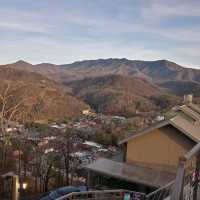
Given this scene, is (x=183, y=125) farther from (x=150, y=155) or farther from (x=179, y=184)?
(x=179, y=184)

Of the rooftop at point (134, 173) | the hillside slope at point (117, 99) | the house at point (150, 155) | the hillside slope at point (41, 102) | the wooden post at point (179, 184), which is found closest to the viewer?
the wooden post at point (179, 184)

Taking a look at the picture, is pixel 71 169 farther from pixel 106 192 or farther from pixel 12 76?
pixel 12 76

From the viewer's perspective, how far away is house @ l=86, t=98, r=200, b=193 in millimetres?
13141

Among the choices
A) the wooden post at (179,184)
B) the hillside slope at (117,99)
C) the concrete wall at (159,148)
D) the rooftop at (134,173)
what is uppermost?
the wooden post at (179,184)

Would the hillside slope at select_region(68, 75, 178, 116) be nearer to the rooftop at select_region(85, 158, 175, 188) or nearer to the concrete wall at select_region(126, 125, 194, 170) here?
the concrete wall at select_region(126, 125, 194, 170)

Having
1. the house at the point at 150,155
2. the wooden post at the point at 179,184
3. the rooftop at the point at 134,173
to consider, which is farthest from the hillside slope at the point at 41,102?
the wooden post at the point at 179,184

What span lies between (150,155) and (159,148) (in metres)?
0.46

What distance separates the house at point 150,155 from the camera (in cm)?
1314

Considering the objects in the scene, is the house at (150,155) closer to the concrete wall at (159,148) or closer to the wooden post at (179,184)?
the concrete wall at (159,148)

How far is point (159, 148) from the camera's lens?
45.4ft

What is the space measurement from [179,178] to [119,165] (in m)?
10.8

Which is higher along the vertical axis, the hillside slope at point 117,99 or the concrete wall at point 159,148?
the concrete wall at point 159,148

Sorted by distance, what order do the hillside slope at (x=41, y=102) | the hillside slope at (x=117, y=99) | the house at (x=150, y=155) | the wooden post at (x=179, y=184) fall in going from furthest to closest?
1. the hillside slope at (x=117, y=99)
2. the hillside slope at (x=41, y=102)
3. the house at (x=150, y=155)
4. the wooden post at (x=179, y=184)

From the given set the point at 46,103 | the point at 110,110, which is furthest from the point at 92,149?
the point at 110,110
